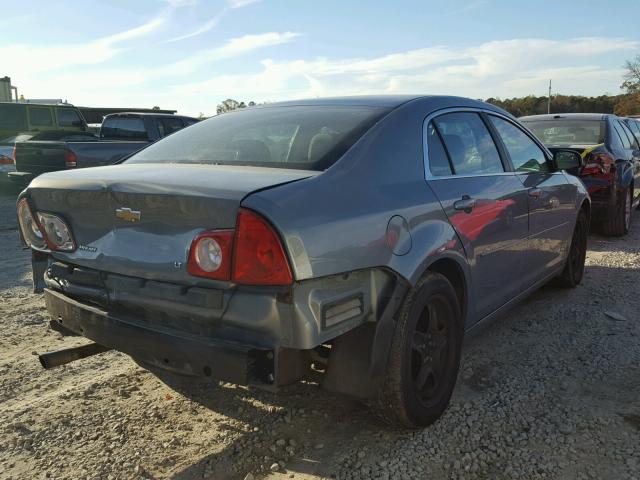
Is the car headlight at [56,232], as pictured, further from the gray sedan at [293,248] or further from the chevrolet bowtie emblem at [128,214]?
the chevrolet bowtie emblem at [128,214]

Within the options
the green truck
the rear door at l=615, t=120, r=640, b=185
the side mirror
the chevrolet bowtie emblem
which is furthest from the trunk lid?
the green truck

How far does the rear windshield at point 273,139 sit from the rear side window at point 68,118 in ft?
44.4

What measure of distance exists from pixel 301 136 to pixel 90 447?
1.84m

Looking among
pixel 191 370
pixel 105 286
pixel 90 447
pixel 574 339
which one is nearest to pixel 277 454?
pixel 191 370

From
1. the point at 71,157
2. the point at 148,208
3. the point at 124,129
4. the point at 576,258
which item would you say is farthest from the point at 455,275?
the point at 124,129

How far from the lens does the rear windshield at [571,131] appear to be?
752 centimetres

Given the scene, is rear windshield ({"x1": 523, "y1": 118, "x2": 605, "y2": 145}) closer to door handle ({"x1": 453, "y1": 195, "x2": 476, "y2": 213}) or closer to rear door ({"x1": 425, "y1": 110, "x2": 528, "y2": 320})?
rear door ({"x1": 425, "y1": 110, "x2": 528, "y2": 320})

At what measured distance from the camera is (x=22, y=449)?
2.71m

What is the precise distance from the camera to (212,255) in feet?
7.14

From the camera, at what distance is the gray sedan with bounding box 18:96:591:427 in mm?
2127

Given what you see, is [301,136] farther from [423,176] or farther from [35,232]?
[35,232]

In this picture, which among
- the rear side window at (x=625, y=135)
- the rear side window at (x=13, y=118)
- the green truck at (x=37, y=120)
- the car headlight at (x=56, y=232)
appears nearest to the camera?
the car headlight at (x=56, y=232)

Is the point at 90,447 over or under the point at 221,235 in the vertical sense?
under

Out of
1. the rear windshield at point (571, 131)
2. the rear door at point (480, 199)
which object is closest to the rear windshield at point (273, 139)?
the rear door at point (480, 199)
